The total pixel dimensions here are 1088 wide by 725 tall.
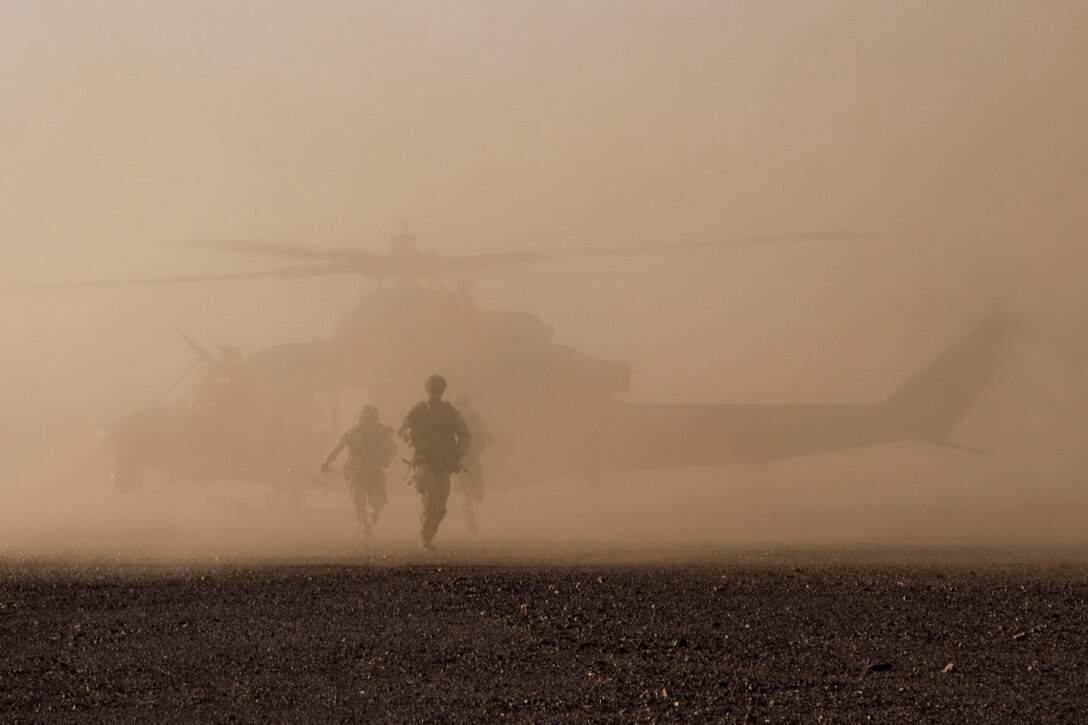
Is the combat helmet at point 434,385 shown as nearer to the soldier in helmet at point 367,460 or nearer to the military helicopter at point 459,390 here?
the soldier in helmet at point 367,460

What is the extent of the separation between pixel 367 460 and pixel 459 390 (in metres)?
4.22

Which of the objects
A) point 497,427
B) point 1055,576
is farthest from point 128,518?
point 1055,576

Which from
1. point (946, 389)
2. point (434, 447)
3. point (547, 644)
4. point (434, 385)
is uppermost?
point (946, 389)

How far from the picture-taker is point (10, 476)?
30.4 meters

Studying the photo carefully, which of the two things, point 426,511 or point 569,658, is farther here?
point 426,511

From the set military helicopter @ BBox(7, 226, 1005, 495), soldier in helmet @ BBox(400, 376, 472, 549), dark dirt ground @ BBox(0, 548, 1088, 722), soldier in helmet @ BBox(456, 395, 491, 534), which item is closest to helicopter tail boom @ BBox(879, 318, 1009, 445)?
military helicopter @ BBox(7, 226, 1005, 495)

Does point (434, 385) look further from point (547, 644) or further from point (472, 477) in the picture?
point (547, 644)

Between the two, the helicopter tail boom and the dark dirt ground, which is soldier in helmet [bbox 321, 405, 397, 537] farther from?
the helicopter tail boom

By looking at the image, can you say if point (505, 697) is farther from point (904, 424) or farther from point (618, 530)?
point (904, 424)

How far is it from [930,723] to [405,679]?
2033 mm

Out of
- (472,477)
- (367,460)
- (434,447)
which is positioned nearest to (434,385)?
(434,447)

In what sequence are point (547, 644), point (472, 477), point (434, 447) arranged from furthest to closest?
1. point (472, 477)
2. point (434, 447)
3. point (547, 644)

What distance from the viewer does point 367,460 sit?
1538 centimetres

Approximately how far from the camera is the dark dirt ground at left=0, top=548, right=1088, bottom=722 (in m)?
4.80
